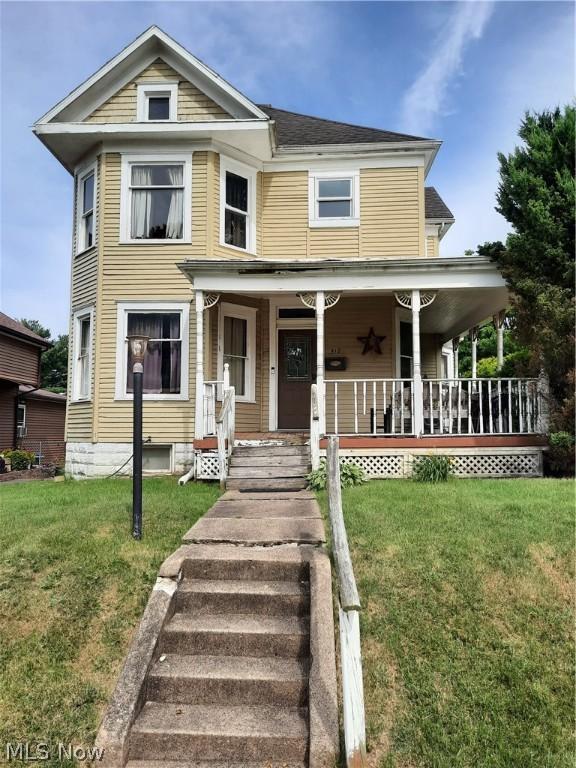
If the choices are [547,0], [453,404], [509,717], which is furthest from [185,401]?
[547,0]

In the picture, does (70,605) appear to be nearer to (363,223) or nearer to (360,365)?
(360,365)

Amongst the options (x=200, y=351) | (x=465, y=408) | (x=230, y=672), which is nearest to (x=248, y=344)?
(x=200, y=351)

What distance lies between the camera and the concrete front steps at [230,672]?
3166mm

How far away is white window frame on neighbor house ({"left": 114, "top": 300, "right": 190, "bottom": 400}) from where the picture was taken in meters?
10.5

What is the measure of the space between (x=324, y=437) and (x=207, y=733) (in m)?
5.90

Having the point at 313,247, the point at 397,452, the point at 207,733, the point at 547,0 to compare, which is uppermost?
the point at 547,0

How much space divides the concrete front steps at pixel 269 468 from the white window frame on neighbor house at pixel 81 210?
592 centimetres

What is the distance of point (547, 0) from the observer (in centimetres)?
814

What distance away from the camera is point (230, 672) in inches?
143

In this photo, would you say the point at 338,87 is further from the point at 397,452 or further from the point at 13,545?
the point at 13,545

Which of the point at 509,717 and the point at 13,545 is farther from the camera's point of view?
the point at 13,545

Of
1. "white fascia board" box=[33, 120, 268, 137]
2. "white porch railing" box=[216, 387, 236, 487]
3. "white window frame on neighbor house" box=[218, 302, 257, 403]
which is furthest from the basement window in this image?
"white fascia board" box=[33, 120, 268, 137]

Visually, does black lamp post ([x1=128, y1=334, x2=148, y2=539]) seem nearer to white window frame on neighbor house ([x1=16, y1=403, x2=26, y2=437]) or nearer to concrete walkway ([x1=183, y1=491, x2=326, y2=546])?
concrete walkway ([x1=183, y1=491, x2=326, y2=546])

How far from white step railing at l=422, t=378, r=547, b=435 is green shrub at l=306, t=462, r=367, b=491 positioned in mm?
1561
